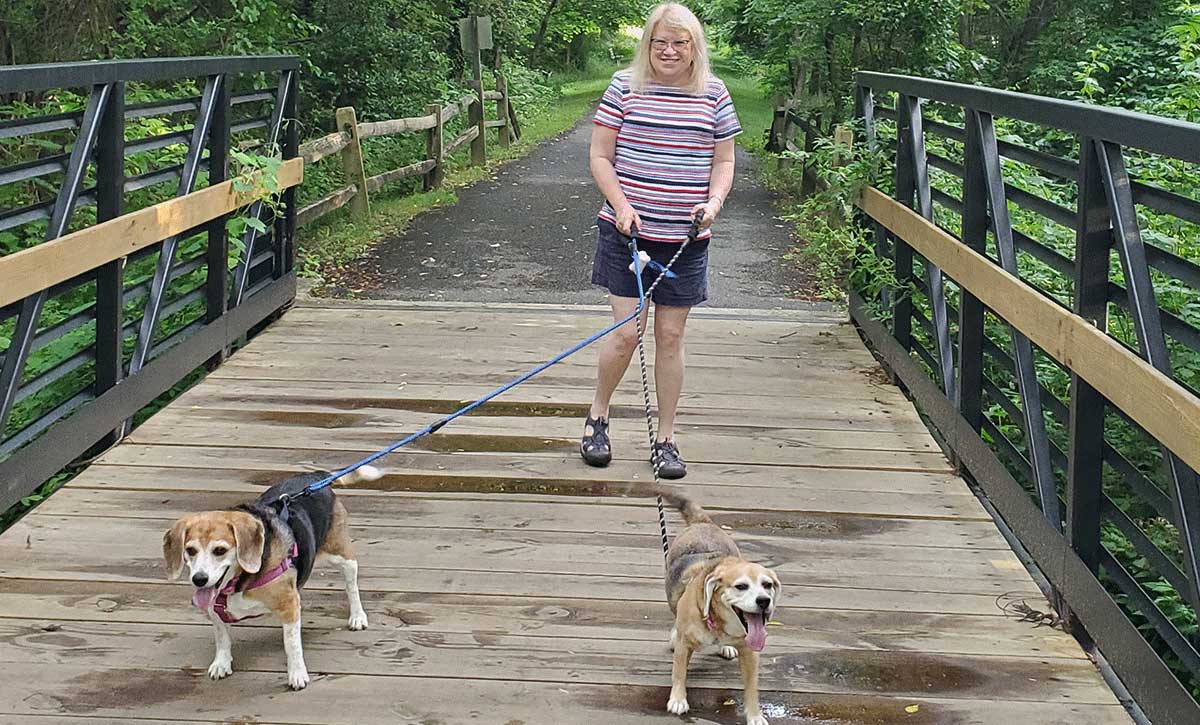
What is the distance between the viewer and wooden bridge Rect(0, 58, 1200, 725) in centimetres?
303

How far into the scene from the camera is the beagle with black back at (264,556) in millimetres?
2816

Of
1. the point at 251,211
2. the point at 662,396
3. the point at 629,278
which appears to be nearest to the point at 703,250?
the point at 629,278

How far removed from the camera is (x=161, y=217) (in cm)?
511

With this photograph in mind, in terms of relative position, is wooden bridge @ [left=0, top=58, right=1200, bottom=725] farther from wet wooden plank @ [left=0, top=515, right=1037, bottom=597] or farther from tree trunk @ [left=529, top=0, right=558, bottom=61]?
tree trunk @ [left=529, top=0, right=558, bottom=61]

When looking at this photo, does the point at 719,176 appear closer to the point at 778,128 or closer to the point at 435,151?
the point at 435,151

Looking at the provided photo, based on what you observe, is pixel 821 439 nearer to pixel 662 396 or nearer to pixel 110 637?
pixel 662 396

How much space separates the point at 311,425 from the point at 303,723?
241cm

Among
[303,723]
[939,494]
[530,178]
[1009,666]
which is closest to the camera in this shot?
[303,723]

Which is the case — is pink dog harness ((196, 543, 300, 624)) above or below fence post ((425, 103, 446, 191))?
below

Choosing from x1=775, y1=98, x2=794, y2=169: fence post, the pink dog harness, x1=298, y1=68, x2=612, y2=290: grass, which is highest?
x1=775, y1=98, x2=794, y2=169: fence post

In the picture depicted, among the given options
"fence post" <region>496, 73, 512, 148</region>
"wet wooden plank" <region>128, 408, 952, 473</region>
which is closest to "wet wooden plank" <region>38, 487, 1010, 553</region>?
"wet wooden plank" <region>128, 408, 952, 473</region>

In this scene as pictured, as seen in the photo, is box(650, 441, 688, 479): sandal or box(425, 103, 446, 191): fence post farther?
box(425, 103, 446, 191): fence post

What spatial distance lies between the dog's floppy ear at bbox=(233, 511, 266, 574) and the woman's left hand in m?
2.02

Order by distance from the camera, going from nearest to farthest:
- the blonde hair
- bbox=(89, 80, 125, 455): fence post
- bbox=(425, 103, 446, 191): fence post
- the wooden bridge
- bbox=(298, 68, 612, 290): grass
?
the wooden bridge
the blonde hair
bbox=(89, 80, 125, 455): fence post
bbox=(298, 68, 612, 290): grass
bbox=(425, 103, 446, 191): fence post
